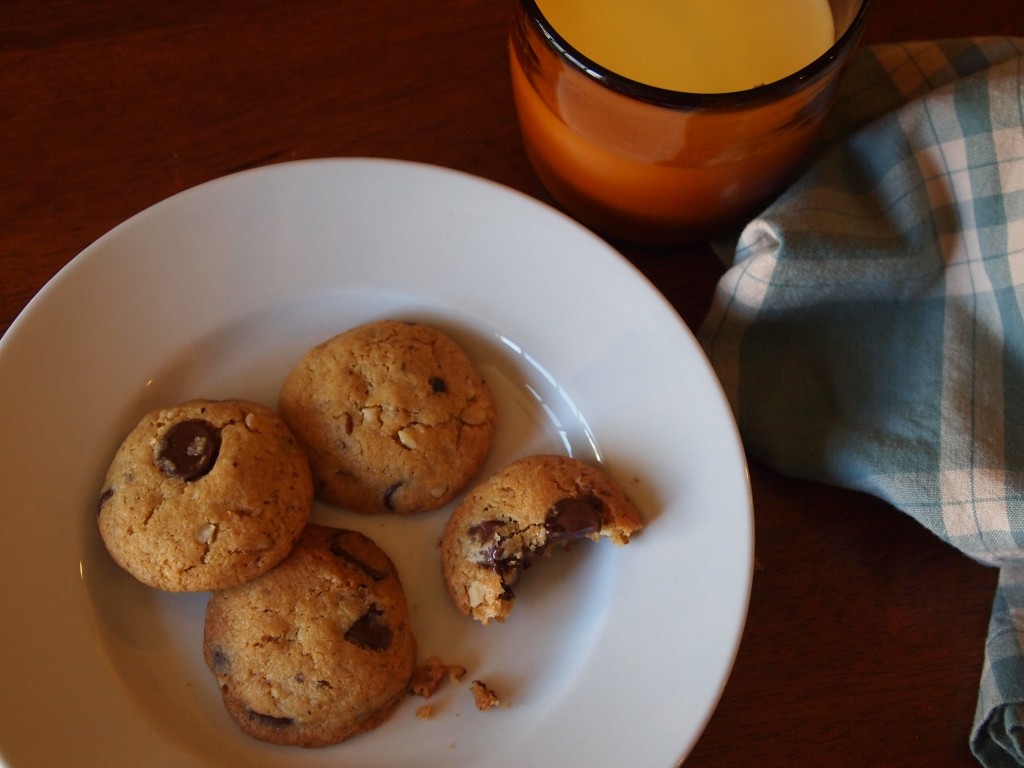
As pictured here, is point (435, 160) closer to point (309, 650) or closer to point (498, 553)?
point (498, 553)

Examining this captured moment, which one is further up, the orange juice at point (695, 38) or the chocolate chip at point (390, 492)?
the orange juice at point (695, 38)

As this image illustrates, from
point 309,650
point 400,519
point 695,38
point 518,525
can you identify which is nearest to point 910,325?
point 695,38

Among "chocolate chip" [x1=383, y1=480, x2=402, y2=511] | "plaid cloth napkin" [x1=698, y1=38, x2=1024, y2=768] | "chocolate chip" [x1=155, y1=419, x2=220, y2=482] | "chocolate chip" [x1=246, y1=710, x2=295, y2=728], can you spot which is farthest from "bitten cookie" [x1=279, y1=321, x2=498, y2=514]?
"plaid cloth napkin" [x1=698, y1=38, x2=1024, y2=768]

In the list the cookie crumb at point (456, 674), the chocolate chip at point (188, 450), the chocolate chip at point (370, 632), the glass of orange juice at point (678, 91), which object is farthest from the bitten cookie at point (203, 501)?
the glass of orange juice at point (678, 91)

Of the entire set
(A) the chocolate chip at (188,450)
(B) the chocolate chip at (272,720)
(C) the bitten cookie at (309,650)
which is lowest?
(B) the chocolate chip at (272,720)

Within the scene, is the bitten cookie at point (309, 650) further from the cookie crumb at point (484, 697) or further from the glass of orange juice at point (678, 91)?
the glass of orange juice at point (678, 91)

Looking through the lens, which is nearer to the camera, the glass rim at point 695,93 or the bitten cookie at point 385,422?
the glass rim at point 695,93

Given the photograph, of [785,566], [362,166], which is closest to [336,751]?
[785,566]

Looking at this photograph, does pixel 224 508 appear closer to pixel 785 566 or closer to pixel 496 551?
pixel 496 551
